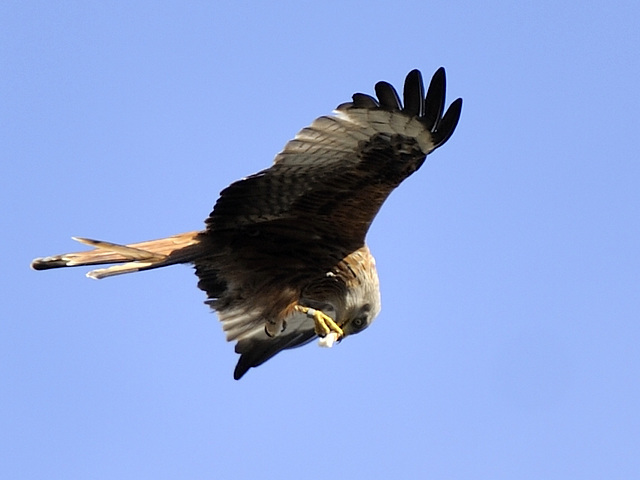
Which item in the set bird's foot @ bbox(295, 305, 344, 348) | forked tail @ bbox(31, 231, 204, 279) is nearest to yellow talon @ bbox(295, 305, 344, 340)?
bird's foot @ bbox(295, 305, 344, 348)

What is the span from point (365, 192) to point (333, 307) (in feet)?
2.54

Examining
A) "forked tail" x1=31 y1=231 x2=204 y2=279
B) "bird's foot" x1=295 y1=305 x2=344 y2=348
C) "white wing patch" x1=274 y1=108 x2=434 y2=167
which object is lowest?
"bird's foot" x1=295 y1=305 x2=344 y2=348

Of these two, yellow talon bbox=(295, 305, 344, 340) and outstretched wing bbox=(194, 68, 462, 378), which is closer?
outstretched wing bbox=(194, 68, 462, 378)

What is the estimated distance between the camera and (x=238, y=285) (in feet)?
24.8

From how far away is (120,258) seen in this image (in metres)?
6.74

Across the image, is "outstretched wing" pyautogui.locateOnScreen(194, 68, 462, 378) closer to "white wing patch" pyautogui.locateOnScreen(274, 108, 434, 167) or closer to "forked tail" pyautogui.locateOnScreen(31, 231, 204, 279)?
"white wing patch" pyautogui.locateOnScreen(274, 108, 434, 167)

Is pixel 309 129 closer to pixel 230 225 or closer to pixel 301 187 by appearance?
pixel 301 187

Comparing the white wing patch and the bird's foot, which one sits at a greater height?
the white wing patch

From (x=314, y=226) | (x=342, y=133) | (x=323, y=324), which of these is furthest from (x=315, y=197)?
(x=323, y=324)

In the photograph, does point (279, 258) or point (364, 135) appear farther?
point (279, 258)

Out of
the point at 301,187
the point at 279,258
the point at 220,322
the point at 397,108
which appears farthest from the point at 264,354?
the point at 397,108

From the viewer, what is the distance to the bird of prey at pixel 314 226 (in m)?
6.72

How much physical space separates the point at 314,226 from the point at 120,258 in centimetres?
122

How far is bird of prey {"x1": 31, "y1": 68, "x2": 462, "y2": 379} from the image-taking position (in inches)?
265
